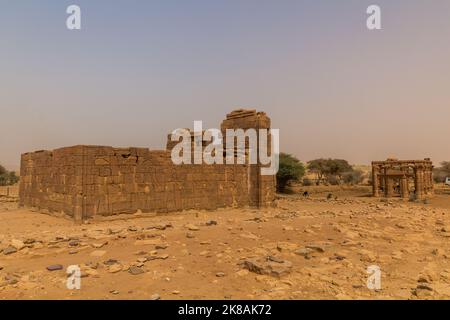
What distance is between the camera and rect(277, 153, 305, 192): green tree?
3553 cm

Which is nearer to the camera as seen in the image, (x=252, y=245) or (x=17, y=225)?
(x=252, y=245)

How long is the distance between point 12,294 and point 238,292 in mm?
2870

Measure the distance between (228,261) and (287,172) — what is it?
30.7 meters

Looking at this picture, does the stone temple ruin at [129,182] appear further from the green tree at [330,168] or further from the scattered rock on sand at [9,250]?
the green tree at [330,168]

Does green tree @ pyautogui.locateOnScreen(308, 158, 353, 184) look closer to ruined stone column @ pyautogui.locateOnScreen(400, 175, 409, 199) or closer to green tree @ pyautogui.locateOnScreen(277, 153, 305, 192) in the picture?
green tree @ pyautogui.locateOnScreen(277, 153, 305, 192)

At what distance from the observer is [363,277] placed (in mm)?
4879

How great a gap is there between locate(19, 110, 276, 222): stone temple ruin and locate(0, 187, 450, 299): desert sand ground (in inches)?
61.5

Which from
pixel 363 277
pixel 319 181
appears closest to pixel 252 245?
pixel 363 277

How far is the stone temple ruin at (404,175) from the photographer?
24953 millimetres

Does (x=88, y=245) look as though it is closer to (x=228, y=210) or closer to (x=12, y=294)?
(x=12, y=294)

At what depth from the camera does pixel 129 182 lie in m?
11.1

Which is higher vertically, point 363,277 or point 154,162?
point 154,162

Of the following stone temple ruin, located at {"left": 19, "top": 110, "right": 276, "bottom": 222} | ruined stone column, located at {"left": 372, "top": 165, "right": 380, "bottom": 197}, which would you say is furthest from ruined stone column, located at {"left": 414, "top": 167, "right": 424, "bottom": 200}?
stone temple ruin, located at {"left": 19, "top": 110, "right": 276, "bottom": 222}
